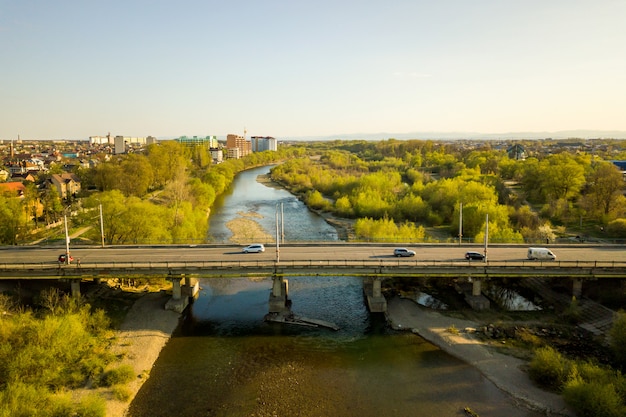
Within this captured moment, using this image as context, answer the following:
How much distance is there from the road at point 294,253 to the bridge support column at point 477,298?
8.60ft

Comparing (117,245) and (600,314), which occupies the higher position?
(117,245)

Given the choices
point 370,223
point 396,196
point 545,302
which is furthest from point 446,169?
point 545,302

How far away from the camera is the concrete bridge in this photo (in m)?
36.4

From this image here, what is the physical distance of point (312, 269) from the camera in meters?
36.9

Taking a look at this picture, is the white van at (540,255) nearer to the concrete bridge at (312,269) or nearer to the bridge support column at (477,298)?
the concrete bridge at (312,269)

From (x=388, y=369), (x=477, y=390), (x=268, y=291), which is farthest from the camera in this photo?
(x=268, y=291)

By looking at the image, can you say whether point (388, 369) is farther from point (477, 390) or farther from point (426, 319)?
point (426, 319)

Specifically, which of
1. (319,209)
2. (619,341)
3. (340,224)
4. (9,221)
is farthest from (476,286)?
(319,209)

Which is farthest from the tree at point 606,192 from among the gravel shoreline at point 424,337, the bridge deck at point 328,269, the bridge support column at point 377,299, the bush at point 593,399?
the bush at point 593,399

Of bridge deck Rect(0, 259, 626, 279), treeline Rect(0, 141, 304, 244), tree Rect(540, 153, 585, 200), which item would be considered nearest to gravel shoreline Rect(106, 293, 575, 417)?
bridge deck Rect(0, 259, 626, 279)

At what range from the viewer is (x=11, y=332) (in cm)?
2823

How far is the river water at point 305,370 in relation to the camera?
85.3ft

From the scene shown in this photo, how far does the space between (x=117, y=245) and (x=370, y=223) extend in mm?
31719

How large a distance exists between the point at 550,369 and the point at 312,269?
18144 mm
